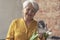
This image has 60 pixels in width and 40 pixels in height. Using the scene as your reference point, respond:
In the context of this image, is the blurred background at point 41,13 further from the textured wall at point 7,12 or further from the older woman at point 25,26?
the older woman at point 25,26

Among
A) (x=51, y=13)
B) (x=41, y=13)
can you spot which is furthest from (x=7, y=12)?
(x=51, y=13)

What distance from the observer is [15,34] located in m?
1.86

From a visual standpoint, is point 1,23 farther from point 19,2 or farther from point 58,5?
point 58,5

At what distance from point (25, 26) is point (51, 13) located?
45.4 inches

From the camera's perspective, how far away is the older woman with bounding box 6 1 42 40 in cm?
185

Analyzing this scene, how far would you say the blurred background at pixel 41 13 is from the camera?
9.56 feet

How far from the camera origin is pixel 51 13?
2.95 metres

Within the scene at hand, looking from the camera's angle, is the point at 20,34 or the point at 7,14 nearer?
the point at 20,34

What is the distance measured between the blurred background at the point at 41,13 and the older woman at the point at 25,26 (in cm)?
102

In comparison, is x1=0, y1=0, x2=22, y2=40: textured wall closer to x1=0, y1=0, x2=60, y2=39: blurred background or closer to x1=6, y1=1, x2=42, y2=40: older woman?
x1=0, y1=0, x2=60, y2=39: blurred background

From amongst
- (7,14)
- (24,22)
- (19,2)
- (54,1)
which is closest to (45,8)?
(54,1)

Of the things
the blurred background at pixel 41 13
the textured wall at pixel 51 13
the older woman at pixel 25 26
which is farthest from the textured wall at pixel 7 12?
the older woman at pixel 25 26

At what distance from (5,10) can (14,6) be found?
0.53 ft

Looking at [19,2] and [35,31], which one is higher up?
[19,2]
